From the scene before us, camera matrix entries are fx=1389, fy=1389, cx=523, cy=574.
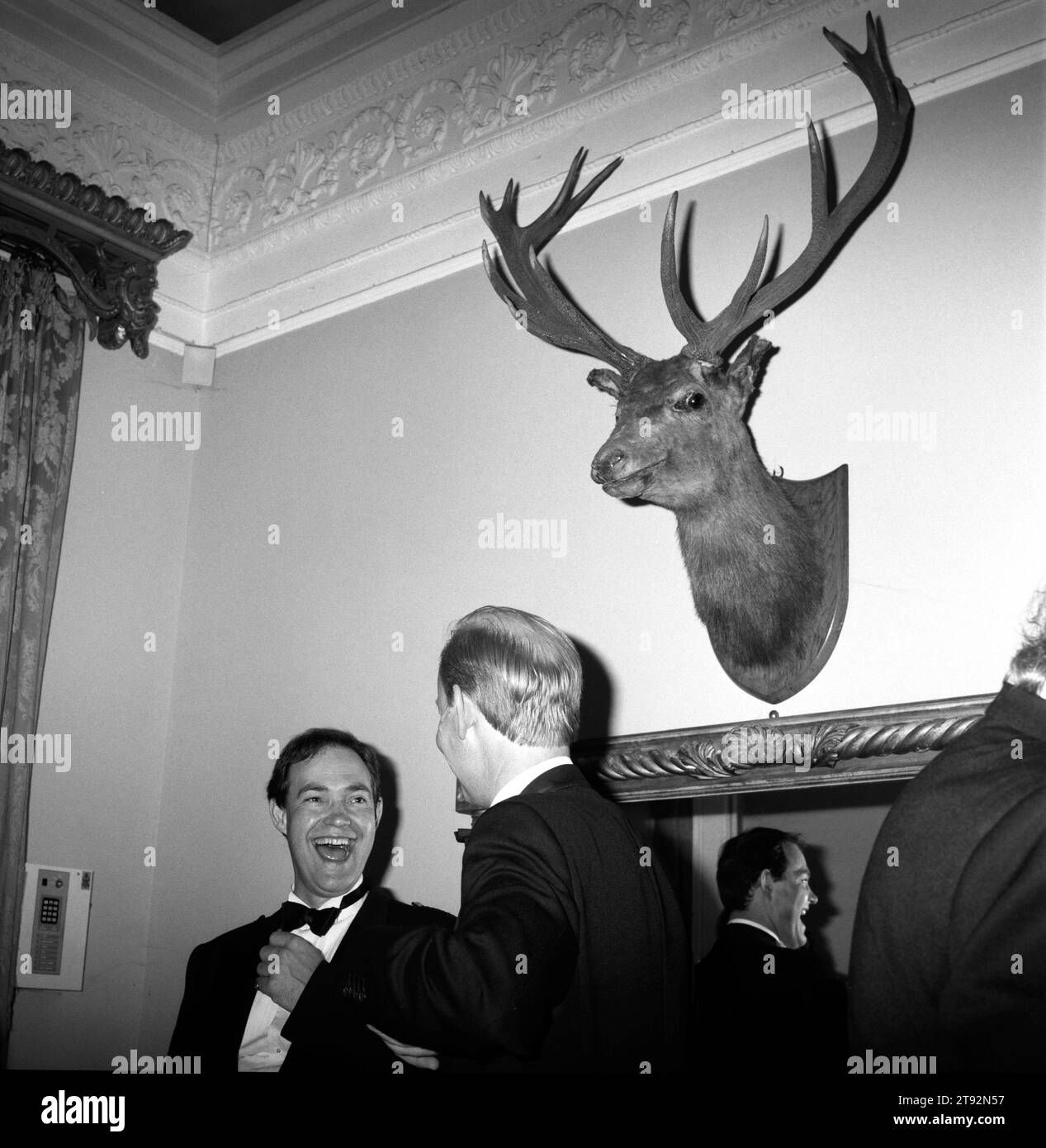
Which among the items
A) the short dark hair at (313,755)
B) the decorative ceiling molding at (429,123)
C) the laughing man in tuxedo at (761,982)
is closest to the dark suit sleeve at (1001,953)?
the laughing man in tuxedo at (761,982)

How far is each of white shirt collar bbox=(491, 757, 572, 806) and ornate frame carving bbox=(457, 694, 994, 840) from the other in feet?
3.39

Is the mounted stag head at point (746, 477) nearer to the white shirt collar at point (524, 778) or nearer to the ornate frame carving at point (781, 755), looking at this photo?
the ornate frame carving at point (781, 755)

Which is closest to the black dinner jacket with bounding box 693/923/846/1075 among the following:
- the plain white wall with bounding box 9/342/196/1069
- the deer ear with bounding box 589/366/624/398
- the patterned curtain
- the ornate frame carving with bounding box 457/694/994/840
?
the ornate frame carving with bounding box 457/694/994/840

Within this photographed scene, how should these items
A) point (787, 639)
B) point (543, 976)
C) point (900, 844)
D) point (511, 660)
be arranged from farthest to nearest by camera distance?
point (787, 639), point (511, 660), point (543, 976), point (900, 844)

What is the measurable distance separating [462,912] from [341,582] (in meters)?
2.48

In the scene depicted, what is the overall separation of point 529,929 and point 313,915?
5.03 feet

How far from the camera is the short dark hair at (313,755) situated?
3.71 m

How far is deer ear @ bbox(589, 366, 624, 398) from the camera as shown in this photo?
3619 mm

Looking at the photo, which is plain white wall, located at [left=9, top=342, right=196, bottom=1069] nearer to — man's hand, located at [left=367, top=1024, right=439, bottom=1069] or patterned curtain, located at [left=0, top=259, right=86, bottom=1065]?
patterned curtain, located at [left=0, top=259, right=86, bottom=1065]

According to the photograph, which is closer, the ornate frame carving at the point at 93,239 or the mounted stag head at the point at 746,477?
the mounted stag head at the point at 746,477

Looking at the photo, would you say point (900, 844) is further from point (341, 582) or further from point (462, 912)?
point (341, 582)

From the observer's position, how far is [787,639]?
334 cm

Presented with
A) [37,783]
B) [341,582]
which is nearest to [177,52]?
[341,582]

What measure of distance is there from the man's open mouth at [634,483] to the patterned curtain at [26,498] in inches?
79.1
